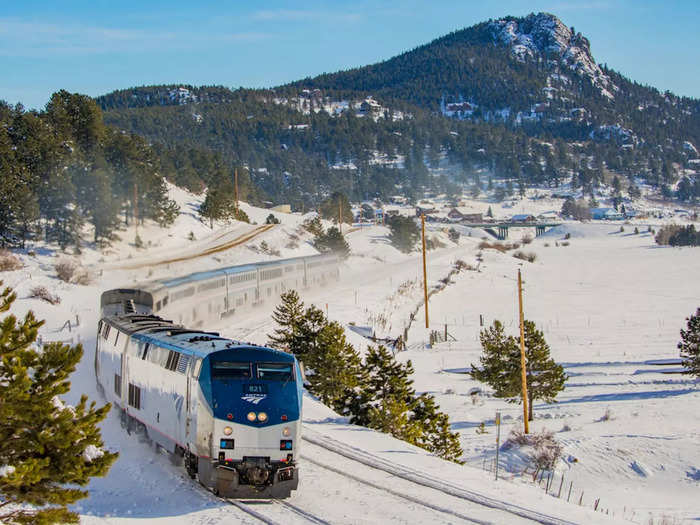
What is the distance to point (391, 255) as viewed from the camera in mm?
124188

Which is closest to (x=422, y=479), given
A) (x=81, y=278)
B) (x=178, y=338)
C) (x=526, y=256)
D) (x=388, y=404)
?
(x=178, y=338)

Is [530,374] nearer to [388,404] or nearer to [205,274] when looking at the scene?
[388,404]

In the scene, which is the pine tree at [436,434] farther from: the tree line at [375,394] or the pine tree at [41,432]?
the pine tree at [41,432]

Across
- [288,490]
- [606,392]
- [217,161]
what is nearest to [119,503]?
[288,490]

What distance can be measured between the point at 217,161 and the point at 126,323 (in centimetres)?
13999

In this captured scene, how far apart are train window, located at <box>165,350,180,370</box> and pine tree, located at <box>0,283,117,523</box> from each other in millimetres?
7105

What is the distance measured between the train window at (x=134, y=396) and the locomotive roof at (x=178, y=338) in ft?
4.55

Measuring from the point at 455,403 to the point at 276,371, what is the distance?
23.0 m

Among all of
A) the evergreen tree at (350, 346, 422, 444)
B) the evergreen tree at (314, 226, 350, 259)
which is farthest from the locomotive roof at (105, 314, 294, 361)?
the evergreen tree at (314, 226, 350, 259)

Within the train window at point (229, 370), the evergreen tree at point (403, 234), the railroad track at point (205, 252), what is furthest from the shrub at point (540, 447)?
the evergreen tree at point (403, 234)

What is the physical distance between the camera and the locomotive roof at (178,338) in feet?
53.9

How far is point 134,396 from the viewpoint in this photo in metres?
20.7

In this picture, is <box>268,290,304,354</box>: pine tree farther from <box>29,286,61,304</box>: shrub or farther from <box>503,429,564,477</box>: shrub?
<box>29,286,61,304</box>: shrub

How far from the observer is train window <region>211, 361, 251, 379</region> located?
15742mm
